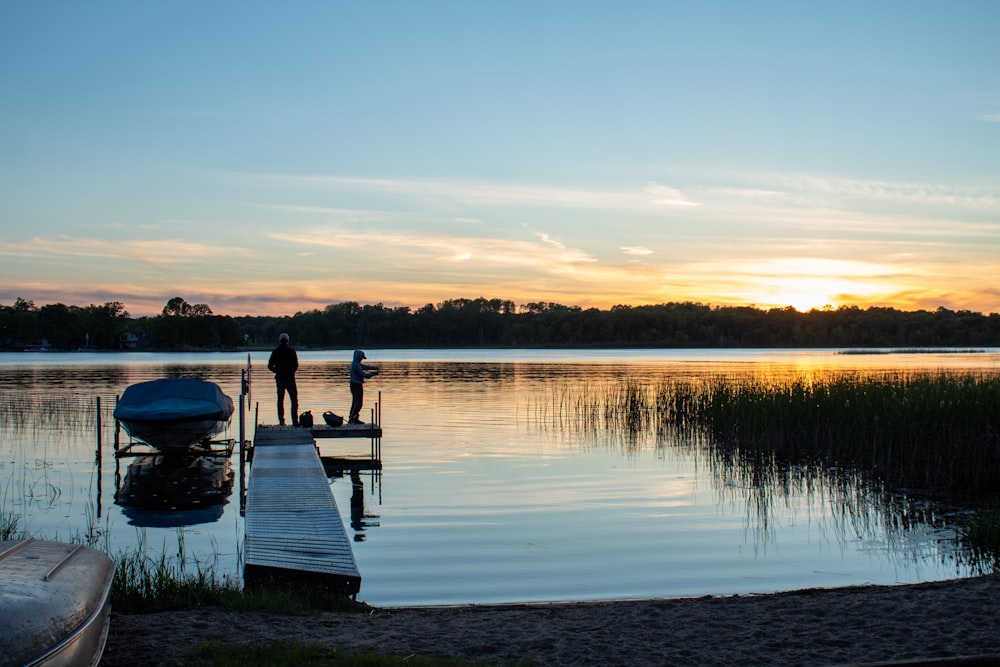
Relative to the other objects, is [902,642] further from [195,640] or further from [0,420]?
[0,420]

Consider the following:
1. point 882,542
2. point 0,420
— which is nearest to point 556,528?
point 882,542

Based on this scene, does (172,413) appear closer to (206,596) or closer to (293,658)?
(206,596)

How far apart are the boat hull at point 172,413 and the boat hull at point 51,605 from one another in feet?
39.1

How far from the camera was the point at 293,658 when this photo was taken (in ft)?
18.8

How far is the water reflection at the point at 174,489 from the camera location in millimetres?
13570

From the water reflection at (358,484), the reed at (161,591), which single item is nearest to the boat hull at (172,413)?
the water reflection at (358,484)

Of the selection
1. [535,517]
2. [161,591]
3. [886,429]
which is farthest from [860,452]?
[161,591]

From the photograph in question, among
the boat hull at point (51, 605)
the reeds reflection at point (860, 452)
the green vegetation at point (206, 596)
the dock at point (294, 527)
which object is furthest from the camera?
the reeds reflection at point (860, 452)

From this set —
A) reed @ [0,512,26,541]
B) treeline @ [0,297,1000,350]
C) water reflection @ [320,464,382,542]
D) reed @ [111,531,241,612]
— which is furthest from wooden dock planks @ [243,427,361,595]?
treeline @ [0,297,1000,350]

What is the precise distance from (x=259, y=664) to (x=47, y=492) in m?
11.6

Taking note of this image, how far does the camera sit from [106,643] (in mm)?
6211

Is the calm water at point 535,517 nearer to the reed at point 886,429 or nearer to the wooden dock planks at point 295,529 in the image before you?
the wooden dock planks at point 295,529

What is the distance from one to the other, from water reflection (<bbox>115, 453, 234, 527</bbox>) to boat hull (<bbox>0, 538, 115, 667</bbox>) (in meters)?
6.81

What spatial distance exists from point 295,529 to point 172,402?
10.1 meters
